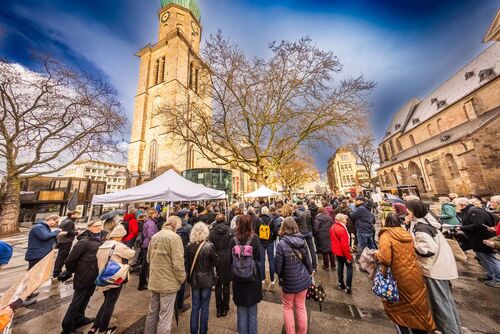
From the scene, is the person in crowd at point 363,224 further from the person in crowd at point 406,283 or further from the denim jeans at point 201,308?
the denim jeans at point 201,308

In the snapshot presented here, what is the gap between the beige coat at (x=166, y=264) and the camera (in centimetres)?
265

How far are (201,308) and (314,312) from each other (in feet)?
6.97

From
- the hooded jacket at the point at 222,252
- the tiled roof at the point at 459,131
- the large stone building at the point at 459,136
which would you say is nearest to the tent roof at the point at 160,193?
the hooded jacket at the point at 222,252

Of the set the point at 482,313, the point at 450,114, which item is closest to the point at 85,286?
the point at 482,313

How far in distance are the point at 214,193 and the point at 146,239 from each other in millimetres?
4085

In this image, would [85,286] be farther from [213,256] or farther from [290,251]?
[290,251]

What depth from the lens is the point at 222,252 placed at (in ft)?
11.3

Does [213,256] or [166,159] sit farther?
[166,159]

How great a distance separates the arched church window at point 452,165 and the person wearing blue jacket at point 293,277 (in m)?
28.7

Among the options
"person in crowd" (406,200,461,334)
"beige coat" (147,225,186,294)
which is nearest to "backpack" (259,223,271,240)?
"beige coat" (147,225,186,294)

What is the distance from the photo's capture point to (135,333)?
296 cm

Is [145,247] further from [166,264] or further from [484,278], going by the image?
[484,278]

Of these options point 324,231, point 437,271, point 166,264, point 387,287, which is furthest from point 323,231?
point 166,264

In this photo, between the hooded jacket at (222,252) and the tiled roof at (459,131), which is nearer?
the hooded jacket at (222,252)
